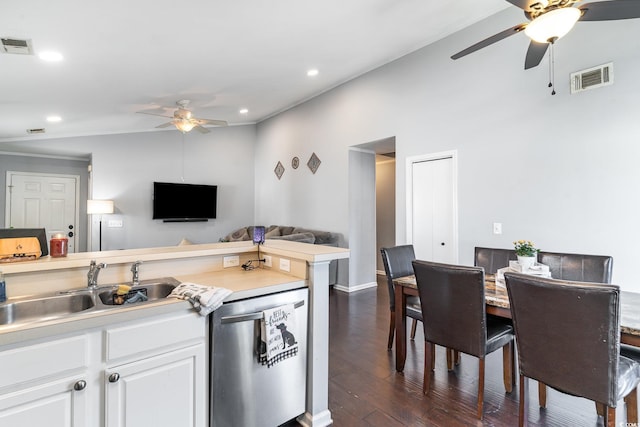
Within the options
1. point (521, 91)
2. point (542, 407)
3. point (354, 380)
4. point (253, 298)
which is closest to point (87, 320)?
point (253, 298)

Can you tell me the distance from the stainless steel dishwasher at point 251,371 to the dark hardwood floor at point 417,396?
1.46ft

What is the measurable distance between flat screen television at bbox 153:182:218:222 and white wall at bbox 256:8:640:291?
152 inches

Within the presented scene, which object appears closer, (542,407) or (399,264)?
(542,407)

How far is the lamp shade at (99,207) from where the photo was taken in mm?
5715

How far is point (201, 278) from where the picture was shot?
6.40ft

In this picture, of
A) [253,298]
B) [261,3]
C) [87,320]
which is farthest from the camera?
[261,3]

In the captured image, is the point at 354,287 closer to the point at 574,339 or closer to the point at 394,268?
the point at 394,268

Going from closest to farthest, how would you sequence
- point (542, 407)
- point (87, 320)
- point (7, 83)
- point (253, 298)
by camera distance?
point (87, 320) → point (253, 298) → point (542, 407) → point (7, 83)

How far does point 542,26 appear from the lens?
198 cm

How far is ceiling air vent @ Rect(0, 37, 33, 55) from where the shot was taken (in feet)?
8.34

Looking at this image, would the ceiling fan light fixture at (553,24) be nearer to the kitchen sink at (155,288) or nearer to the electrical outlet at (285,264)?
the electrical outlet at (285,264)

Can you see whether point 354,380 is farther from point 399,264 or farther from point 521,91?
point 521,91

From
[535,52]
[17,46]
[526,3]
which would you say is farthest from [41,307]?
[535,52]

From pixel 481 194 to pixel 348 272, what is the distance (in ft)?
8.19
